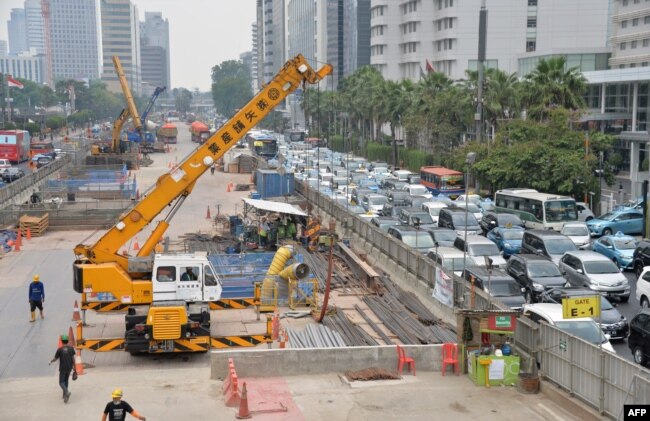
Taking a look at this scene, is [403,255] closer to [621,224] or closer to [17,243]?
[621,224]

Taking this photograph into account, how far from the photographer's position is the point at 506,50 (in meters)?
99.8

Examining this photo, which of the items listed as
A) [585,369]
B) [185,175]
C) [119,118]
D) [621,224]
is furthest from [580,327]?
[119,118]

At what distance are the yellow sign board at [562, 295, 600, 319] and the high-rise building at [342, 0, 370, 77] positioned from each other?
487 feet

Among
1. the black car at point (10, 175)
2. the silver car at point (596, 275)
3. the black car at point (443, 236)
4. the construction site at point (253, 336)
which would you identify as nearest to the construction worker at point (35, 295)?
the construction site at point (253, 336)

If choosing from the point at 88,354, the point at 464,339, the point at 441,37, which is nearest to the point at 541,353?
the point at 464,339

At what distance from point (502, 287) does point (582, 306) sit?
7.82 metres

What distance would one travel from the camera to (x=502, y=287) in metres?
25.1

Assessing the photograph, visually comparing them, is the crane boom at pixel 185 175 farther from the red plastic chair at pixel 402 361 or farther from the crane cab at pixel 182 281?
the red plastic chair at pixel 402 361

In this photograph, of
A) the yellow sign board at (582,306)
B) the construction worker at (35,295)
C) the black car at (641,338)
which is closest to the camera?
the yellow sign board at (582,306)

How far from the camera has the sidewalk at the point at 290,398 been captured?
16922 millimetres

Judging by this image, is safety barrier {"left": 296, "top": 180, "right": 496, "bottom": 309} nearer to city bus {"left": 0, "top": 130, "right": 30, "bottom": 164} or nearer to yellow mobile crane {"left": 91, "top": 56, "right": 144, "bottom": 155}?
yellow mobile crane {"left": 91, "top": 56, "right": 144, "bottom": 155}

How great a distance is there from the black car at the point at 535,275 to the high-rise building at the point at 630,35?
54762 millimetres

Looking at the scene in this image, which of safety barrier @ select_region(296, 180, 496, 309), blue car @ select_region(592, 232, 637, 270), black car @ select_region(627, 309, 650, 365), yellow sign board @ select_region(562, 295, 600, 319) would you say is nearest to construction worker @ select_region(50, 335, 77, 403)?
safety barrier @ select_region(296, 180, 496, 309)

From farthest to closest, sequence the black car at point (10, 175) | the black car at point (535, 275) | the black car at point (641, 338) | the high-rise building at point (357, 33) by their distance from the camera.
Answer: the high-rise building at point (357, 33), the black car at point (10, 175), the black car at point (535, 275), the black car at point (641, 338)
